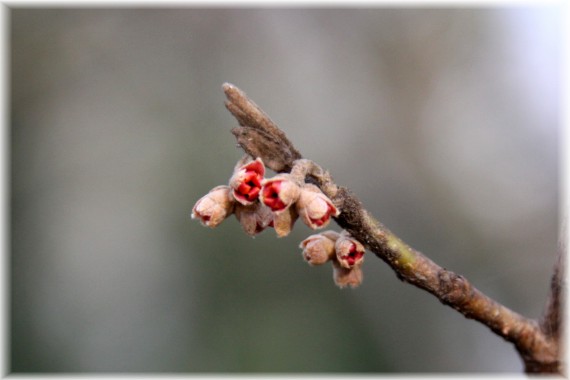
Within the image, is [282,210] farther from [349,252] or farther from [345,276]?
[345,276]

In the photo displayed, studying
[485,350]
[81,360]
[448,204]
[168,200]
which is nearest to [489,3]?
[448,204]

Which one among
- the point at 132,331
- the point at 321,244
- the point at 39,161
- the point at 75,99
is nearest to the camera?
the point at 321,244

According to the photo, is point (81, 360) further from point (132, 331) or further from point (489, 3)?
point (489, 3)

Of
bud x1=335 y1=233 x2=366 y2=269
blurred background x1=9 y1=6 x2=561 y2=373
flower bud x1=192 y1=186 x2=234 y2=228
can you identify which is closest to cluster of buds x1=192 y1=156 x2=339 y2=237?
flower bud x1=192 y1=186 x2=234 y2=228

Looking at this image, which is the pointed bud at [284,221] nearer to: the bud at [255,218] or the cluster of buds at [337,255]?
the bud at [255,218]

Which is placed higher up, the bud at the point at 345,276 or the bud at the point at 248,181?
the bud at the point at 248,181

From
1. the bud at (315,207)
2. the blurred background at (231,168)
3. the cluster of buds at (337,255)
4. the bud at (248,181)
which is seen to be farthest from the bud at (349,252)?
the blurred background at (231,168)

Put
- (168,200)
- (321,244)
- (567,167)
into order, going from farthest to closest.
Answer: (168,200)
(567,167)
(321,244)

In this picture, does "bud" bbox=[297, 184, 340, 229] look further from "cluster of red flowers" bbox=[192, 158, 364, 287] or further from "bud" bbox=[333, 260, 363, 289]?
"bud" bbox=[333, 260, 363, 289]
